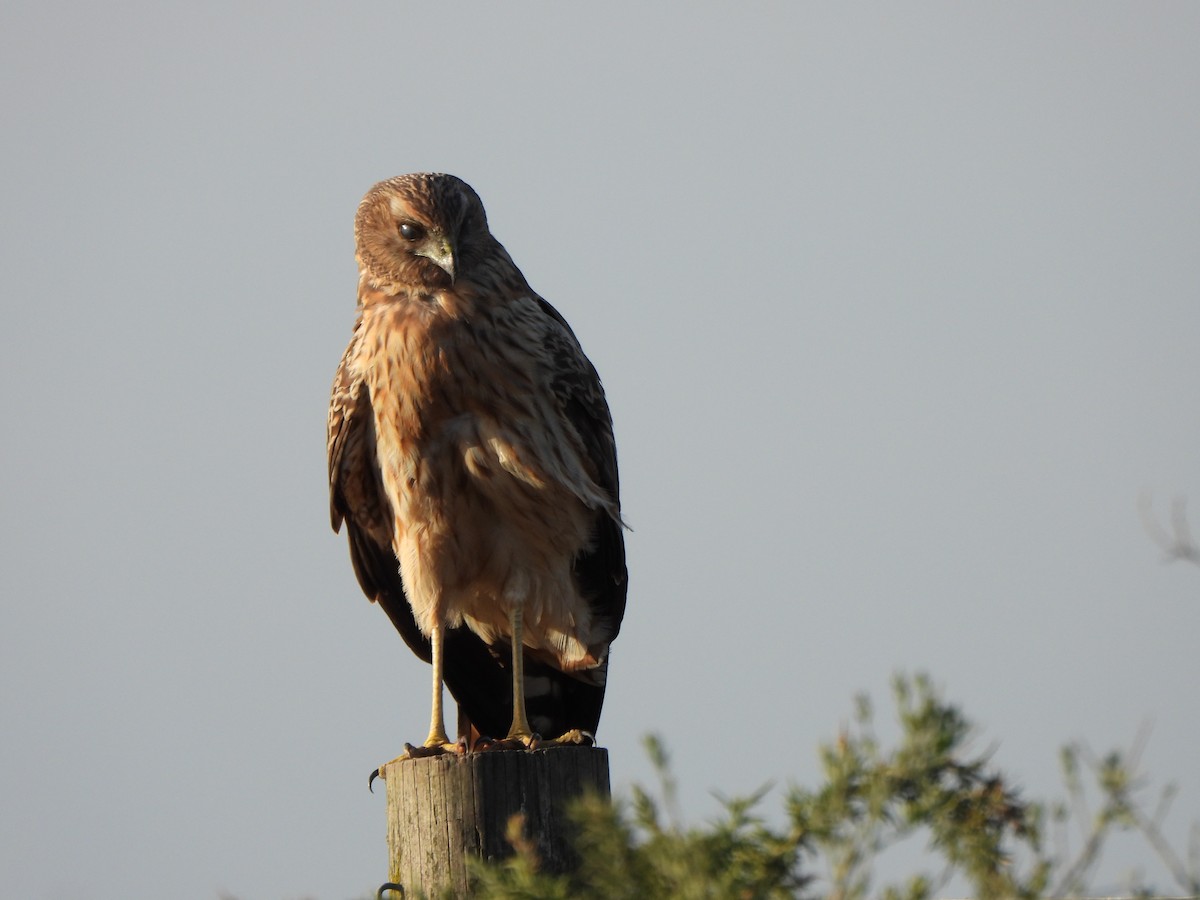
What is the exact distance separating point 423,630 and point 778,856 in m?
3.53

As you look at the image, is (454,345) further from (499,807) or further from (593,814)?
(593,814)

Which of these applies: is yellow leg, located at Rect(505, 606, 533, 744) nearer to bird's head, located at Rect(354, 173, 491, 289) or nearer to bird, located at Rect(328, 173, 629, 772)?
bird, located at Rect(328, 173, 629, 772)

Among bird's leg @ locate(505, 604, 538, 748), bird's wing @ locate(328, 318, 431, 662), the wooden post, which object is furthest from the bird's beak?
the wooden post

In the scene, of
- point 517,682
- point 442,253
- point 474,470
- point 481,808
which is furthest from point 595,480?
point 481,808

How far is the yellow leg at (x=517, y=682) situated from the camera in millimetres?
5602

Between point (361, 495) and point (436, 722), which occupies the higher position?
point (361, 495)

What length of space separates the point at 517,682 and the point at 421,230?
5.67 feet

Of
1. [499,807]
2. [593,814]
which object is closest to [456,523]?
[499,807]

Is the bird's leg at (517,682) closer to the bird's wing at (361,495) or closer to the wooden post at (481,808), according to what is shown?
the bird's wing at (361,495)

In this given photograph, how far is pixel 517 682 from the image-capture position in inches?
223

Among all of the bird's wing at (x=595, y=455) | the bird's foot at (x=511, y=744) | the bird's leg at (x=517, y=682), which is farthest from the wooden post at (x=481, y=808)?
the bird's wing at (x=595, y=455)

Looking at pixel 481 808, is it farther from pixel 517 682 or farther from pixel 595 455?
pixel 595 455

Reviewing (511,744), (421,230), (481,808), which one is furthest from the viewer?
(421,230)

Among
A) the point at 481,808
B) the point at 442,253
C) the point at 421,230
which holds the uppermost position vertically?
the point at 421,230
